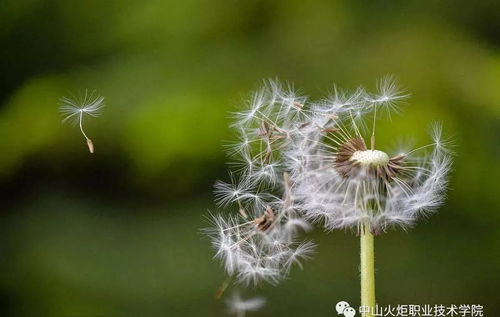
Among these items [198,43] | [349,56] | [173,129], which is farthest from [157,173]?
[349,56]

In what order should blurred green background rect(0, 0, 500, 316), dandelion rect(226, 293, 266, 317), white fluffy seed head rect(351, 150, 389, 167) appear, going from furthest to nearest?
blurred green background rect(0, 0, 500, 316) < dandelion rect(226, 293, 266, 317) < white fluffy seed head rect(351, 150, 389, 167)

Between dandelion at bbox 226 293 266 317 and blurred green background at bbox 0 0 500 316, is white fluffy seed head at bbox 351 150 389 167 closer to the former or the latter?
dandelion at bbox 226 293 266 317

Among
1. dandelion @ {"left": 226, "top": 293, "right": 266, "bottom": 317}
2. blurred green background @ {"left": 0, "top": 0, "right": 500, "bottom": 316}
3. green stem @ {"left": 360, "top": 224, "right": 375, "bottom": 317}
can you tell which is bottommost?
green stem @ {"left": 360, "top": 224, "right": 375, "bottom": 317}

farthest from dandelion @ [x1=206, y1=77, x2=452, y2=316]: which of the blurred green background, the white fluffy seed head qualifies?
the blurred green background

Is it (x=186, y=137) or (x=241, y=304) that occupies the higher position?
(x=186, y=137)

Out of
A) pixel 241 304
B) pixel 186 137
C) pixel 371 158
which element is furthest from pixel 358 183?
pixel 186 137

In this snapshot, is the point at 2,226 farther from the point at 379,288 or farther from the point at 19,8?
the point at 379,288

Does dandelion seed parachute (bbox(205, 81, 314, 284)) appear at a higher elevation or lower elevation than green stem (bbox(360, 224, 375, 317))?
higher

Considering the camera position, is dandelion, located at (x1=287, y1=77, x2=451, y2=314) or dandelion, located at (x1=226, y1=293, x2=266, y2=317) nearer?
dandelion, located at (x1=287, y1=77, x2=451, y2=314)

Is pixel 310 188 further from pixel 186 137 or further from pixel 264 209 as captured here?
pixel 186 137
